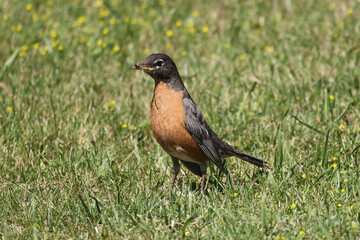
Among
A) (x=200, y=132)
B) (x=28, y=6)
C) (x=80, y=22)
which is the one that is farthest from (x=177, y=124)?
(x=28, y=6)

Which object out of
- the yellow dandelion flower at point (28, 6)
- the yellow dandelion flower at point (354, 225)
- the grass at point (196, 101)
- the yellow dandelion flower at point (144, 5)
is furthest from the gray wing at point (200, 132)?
the yellow dandelion flower at point (28, 6)

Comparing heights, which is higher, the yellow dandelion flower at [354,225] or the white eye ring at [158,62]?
the white eye ring at [158,62]

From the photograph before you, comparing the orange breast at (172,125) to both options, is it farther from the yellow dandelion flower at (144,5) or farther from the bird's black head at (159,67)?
the yellow dandelion flower at (144,5)

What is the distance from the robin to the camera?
4.59 m

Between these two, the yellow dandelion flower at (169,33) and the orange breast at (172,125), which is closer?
the orange breast at (172,125)

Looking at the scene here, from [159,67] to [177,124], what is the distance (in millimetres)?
504

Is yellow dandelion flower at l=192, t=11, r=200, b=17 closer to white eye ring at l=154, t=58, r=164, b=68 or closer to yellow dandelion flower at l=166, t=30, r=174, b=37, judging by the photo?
yellow dandelion flower at l=166, t=30, r=174, b=37

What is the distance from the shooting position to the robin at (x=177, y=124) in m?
4.59

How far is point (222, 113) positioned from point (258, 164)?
1.34 m

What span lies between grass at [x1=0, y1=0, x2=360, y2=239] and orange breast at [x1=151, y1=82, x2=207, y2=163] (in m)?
0.34

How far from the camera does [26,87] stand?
656 cm

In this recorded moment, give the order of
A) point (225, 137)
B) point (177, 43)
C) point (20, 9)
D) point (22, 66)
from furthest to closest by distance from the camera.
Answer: point (20, 9)
point (177, 43)
point (22, 66)
point (225, 137)

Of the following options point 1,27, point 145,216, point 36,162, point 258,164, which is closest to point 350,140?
point 258,164

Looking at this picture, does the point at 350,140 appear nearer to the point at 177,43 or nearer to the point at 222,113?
the point at 222,113
